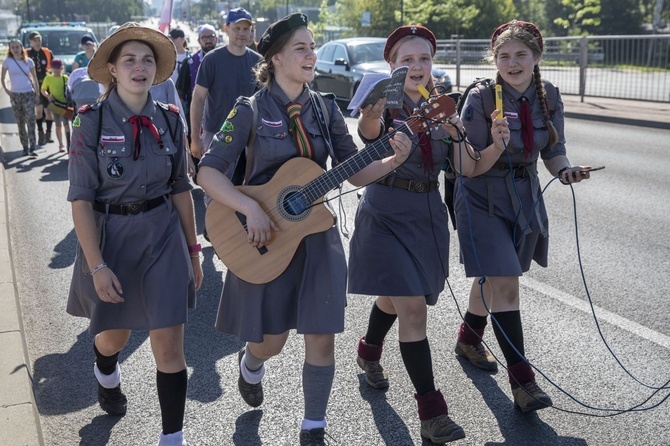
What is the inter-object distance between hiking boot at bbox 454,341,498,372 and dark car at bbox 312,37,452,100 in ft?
51.4

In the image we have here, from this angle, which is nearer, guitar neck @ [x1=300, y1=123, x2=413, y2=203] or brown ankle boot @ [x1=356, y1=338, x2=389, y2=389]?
guitar neck @ [x1=300, y1=123, x2=413, y2=203]

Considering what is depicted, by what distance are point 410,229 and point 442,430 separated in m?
0.97

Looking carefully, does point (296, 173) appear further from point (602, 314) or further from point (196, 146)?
point (196, 146)

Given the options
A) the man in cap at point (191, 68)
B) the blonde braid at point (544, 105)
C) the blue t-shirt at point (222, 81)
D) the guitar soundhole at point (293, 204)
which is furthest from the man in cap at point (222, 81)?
the guitar soundhole at point (293, 204)

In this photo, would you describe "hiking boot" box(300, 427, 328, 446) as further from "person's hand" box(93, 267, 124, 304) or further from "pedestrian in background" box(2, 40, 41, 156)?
"pedestrian in background" box(2, 40, 41, 156)

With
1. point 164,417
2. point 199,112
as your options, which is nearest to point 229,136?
point 164,417

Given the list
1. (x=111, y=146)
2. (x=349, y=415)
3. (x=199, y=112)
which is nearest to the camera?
(x=111, y=146)

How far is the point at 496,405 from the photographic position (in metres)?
4.38

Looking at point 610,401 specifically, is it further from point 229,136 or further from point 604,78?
point 604,78

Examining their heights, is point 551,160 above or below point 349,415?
above

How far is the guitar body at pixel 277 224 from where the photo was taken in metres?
3.80

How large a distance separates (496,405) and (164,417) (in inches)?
66.6

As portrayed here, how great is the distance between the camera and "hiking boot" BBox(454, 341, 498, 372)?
16.0ft

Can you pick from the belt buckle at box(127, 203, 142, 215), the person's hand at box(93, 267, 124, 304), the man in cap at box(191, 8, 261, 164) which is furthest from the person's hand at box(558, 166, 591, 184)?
the man in cap at box(191, 8, 261, 164)
